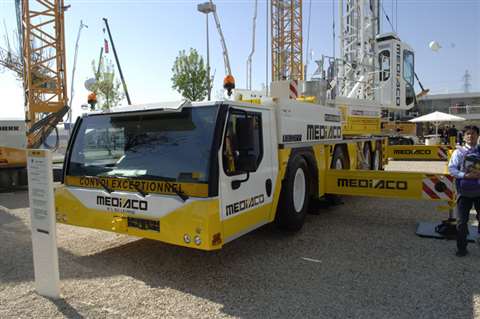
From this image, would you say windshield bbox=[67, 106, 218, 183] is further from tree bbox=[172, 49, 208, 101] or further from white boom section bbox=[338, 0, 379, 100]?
tree bbox=[172, 49, 208, 101]

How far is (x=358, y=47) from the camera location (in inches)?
498

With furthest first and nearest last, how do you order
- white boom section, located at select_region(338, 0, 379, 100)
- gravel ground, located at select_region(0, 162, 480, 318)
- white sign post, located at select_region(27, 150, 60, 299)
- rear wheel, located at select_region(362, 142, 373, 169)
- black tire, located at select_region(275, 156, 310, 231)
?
white boom section, located at select_region(338, 0, 379, 100), rear wheel, located at select_region(362, 142, 373, 169), black tire, located at select_region(275, 156, 310, 231), white sign post, located at select_region(27, 150, 60, 299), gravel ground, located at select_region(0, 162, 480, 318)

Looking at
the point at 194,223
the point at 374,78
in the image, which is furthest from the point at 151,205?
the point at 374,78

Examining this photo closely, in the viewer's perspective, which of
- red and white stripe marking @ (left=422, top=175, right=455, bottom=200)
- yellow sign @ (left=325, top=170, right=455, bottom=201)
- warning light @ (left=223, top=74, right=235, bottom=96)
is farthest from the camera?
yellow sign @ (left=325, top=170, right=455, bottom=201)

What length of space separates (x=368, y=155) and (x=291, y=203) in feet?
16.6

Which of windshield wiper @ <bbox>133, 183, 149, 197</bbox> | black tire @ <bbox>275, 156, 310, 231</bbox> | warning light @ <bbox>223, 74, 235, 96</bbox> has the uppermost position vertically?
warning light @ <bbox>223, 74, 235, 96</bbox>

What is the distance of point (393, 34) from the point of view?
1421 cm

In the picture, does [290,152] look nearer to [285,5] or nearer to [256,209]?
[256,209]

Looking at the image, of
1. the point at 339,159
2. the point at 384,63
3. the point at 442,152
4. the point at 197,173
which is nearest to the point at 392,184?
the point at 339,159

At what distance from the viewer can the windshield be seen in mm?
4121

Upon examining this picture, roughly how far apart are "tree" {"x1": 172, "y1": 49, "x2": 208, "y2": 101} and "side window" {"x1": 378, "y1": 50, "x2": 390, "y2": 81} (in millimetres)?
12702

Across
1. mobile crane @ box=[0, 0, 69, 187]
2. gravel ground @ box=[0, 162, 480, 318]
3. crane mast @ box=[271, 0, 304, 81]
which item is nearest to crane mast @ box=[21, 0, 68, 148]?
mobile crane @ box=[0, 0, 69, 187]

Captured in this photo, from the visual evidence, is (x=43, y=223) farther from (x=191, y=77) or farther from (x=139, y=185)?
(x=191, y=77)

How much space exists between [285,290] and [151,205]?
5.42ft
